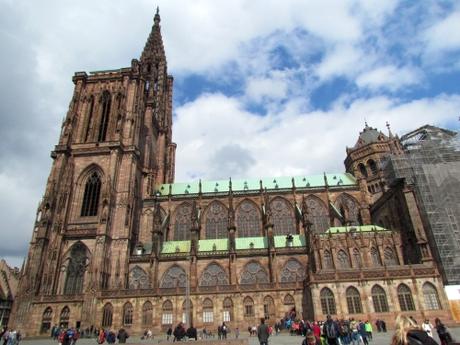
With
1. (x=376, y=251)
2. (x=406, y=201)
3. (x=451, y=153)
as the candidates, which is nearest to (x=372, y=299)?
(x=376, y=251)

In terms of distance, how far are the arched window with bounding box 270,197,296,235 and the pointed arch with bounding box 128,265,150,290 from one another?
1969 centimetres

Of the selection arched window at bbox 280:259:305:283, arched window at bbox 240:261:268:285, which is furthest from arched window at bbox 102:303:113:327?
arched window at bbox 280:259:305:283

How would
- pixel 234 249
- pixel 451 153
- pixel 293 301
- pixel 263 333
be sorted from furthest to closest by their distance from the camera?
pixel 234 249 < pixel 451 153 < pixel 293 301 < pixel 263 333

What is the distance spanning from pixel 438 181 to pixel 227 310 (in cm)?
2750

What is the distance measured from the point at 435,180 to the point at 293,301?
2078cm

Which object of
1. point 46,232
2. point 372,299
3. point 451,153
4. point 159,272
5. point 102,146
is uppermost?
point 102,146

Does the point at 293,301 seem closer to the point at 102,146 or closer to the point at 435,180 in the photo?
the point at 435,180

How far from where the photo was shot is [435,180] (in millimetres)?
37406

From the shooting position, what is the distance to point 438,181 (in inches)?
1470

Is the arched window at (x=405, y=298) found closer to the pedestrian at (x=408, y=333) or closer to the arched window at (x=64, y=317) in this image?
the pedestrian at (x=408, y=333)

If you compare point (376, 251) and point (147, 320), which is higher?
point (376, 251)

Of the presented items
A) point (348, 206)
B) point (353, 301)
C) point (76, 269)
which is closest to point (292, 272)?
point (353, 301)

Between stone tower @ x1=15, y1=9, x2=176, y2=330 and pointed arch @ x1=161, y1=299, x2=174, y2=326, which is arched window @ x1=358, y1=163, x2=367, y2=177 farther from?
pointed arch @ x1=161, y1=299, x2=174, y2=326

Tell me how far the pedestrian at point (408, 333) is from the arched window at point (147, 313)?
38.1 meters
